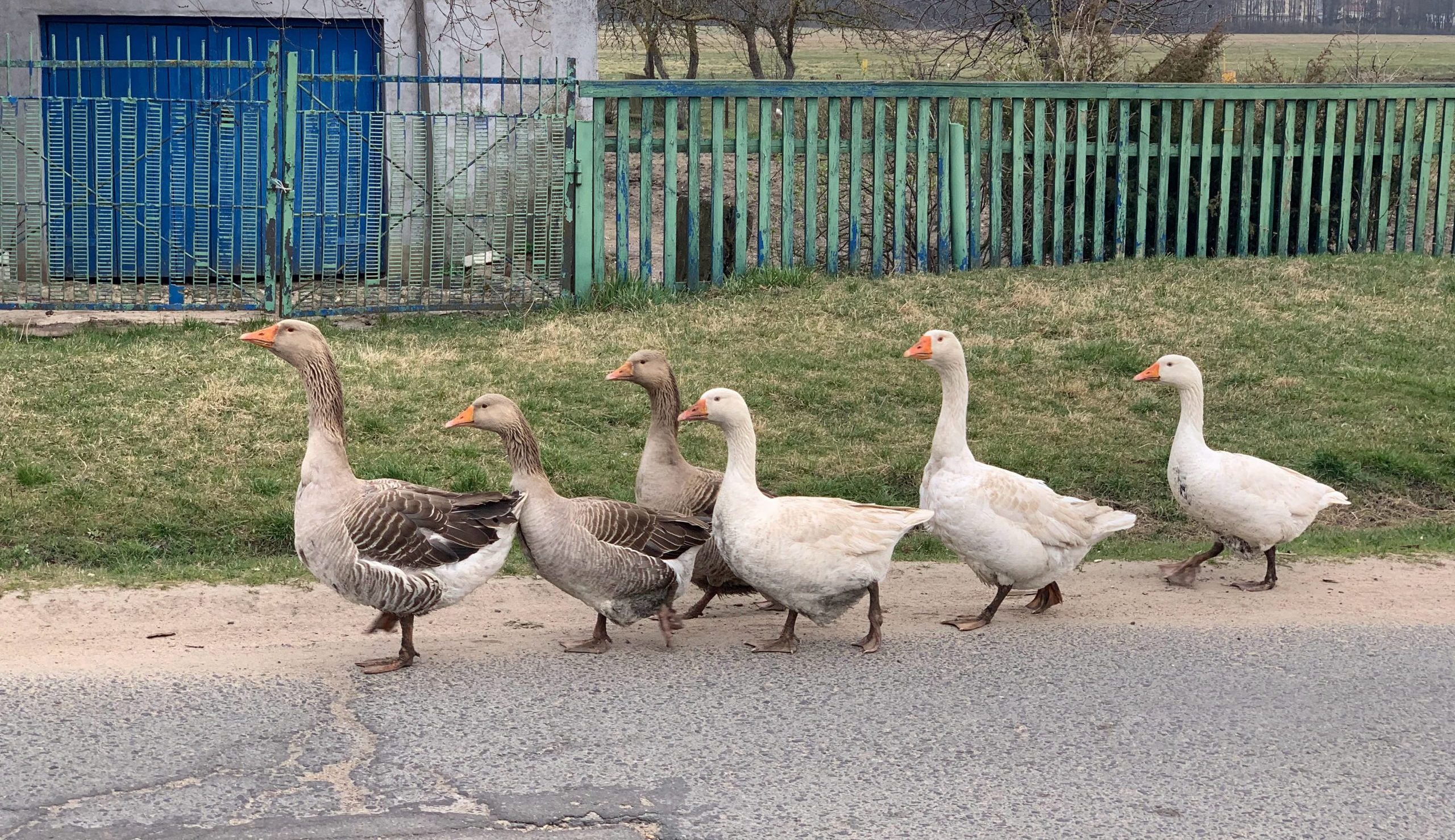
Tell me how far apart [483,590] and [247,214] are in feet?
23.6

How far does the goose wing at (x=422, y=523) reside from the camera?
5.65m

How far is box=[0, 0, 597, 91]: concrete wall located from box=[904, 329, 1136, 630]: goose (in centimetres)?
740

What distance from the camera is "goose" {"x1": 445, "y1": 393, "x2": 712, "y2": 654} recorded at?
233 inches

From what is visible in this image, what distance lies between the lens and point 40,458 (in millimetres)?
8164

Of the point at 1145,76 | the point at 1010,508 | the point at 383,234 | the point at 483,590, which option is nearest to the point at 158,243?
the point at 383,234

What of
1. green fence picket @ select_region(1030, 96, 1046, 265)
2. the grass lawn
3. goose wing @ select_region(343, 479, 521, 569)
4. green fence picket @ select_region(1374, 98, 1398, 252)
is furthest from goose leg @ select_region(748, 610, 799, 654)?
green fence picket @ select_region(1374, 98, 1398, 252)

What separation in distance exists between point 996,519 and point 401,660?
8.30ft

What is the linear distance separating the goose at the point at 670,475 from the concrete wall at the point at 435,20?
21.0ft

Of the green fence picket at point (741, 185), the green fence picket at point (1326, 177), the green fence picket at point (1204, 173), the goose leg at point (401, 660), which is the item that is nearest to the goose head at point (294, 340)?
the goose leg at point (401, 660)

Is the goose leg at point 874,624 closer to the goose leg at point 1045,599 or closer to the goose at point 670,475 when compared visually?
the goose at point 670,475

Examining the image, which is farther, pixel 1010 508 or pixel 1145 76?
pixel 1145 76

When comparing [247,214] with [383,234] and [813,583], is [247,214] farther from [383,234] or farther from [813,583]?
[813,583]

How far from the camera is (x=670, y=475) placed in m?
6.86

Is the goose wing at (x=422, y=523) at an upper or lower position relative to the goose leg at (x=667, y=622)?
upper
